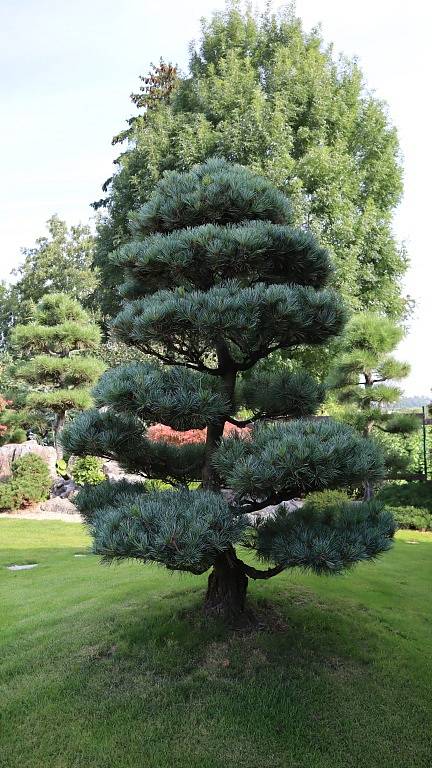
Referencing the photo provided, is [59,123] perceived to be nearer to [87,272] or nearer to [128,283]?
[128,283]

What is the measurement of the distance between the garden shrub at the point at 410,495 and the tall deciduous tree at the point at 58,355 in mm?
6369

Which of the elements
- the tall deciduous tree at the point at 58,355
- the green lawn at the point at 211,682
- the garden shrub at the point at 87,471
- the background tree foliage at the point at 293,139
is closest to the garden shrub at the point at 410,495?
the background tree foliage at the point at 293,139

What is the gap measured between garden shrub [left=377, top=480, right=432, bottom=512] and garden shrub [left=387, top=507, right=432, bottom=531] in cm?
17

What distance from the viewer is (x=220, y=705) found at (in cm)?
261

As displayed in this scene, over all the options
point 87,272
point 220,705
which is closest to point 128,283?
point 220,705

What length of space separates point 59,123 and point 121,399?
6778 mm

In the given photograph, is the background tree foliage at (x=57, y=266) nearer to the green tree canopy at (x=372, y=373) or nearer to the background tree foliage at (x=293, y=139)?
the background tree foliage at (x=293, y=139)

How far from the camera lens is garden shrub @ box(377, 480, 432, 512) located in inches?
367

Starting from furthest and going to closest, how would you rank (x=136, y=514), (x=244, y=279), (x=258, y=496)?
(x=244, y=279) < (x=258, y=496) < (x=136, y=514)

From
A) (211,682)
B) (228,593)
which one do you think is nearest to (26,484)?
(228,593)

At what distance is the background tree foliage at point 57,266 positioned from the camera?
81.1 feet

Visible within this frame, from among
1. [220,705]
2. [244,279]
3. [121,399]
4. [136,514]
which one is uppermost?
[244,279]

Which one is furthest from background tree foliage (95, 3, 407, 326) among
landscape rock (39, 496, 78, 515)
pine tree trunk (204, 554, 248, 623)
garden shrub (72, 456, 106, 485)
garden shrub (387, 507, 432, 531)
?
pine tree trunk (204, 554, 248, 623)

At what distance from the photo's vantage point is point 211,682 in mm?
2779
